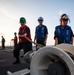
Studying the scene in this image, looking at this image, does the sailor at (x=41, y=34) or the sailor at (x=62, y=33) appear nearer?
the sailor at (x=62, y=33)

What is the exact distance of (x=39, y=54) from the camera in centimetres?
308

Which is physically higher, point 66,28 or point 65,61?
point 66,28

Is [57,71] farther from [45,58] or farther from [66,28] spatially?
[66,28]

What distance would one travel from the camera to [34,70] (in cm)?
313

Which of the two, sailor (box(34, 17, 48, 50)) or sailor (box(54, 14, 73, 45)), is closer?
sailor (box(54, 14, 73, 45))

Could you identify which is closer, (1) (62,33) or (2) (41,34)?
(1) (62,33)

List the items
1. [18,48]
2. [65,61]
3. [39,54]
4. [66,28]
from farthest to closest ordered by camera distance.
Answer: [18,48] < [66,28] < [39,54] < [65,61]

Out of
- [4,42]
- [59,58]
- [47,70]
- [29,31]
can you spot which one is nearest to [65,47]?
[59,58]

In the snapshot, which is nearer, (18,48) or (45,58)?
(45,58)

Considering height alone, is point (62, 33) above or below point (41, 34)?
above

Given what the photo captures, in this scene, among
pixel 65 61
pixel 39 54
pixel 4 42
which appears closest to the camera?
pixel 65 61

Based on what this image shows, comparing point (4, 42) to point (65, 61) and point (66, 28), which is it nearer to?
point (66, 28)

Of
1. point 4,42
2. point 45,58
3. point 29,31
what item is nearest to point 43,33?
point 29,31

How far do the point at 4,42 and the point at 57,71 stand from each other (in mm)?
33622
